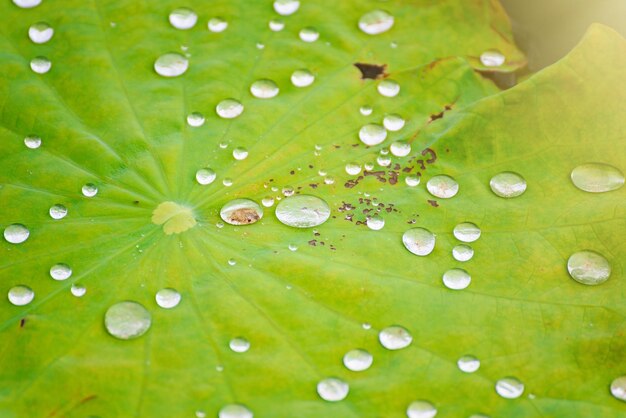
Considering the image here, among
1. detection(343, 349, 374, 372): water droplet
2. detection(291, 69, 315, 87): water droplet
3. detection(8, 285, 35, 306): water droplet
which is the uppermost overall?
detection(291, 69, 315, 87): water droplet

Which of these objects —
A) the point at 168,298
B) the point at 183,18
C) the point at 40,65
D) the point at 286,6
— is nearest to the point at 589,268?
the point at 168,298

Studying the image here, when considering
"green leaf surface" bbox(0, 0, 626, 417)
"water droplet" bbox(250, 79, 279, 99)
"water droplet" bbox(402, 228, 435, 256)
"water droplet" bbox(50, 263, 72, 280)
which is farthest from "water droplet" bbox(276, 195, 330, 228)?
"water droplet" bbox(50, 263, 72, 280)

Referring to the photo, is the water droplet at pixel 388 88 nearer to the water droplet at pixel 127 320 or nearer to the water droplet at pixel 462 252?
the water droplet at pixel 462 252

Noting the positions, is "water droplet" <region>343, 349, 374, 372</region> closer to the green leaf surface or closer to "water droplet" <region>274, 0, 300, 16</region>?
the green leaf surface

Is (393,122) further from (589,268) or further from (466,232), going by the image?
(589,268)

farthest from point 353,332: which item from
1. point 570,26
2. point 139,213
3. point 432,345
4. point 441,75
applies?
point 570,26

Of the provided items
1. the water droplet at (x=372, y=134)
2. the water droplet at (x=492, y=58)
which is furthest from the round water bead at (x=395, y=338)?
the water droplet at (x=492, y=58)

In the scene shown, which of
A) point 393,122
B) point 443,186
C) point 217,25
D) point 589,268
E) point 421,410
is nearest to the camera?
point 421,410
